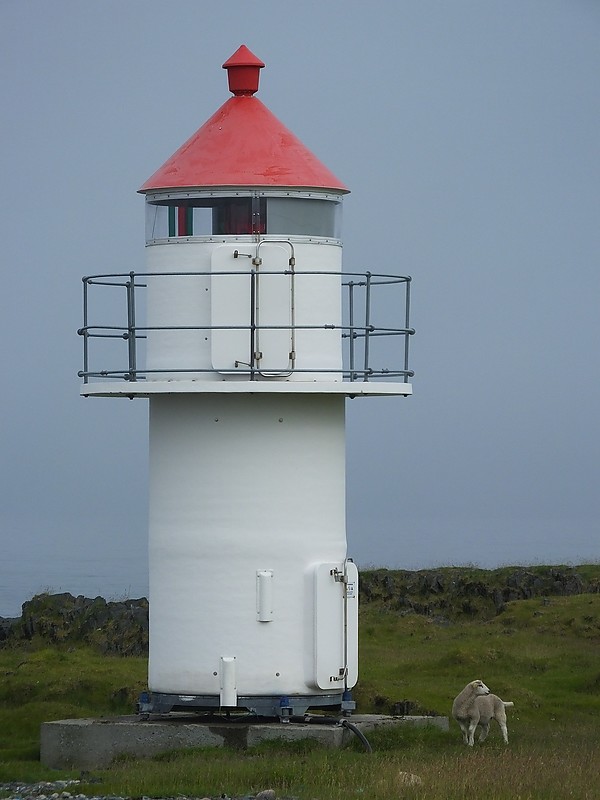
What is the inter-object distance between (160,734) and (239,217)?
611 centimetres

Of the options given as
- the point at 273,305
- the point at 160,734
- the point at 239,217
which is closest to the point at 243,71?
the point at 239,217

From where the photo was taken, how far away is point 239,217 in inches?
730

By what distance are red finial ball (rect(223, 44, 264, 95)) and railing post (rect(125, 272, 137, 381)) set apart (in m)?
3.07

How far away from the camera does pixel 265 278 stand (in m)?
18.4

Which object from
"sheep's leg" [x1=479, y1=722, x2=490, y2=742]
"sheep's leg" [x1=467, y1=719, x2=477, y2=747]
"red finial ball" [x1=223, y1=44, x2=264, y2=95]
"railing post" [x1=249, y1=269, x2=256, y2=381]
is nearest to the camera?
"railing post" [x1=249, y1=269, x2=256, y2=381]

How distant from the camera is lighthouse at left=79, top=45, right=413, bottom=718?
18375 mm

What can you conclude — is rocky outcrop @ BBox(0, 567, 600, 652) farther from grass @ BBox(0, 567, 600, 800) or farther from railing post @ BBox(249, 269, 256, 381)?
railing post @ BBox(249, 269, 256, 381)

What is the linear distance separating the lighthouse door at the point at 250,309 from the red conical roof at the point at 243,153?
0.85 meters

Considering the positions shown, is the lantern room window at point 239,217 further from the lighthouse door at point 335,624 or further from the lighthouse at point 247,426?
the lighthouse door at point 335,624

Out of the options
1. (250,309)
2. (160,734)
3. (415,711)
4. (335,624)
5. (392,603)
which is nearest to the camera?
(250,309)

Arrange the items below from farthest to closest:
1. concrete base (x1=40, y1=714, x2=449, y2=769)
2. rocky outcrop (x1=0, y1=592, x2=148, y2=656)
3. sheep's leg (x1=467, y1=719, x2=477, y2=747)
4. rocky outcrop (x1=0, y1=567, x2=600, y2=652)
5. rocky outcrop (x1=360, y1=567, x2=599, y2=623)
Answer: rocky outcrop (x1=360, y1=567, x2=599, y2=623), rocky outcrop (x1=0, y1=567, x2=600, y2=652), rocky outcrop (x1=0, y1=592, x2=148, y2=656), sheep's leg (x1=467, y1=719, x2=477, y2=747), concrete base (x1=40, y1=714, x2=449, y2=769)

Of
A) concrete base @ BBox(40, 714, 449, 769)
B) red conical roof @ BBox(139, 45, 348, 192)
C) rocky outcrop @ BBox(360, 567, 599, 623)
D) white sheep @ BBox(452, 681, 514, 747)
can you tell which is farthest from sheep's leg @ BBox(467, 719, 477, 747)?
rocky outcrop @ BBox(360, 567, 599, 623)

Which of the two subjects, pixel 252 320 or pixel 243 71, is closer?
pixel 252 320

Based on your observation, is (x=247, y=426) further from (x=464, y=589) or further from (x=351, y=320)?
(x=464, y=589)
